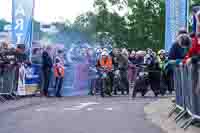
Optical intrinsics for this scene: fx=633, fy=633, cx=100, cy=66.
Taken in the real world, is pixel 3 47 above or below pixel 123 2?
below

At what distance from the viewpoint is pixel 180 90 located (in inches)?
519

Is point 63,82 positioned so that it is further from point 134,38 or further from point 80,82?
point 134,38

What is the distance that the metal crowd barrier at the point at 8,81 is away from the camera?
842 inches

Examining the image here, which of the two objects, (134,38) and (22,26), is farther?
(134,38)

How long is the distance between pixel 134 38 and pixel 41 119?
52.9 m

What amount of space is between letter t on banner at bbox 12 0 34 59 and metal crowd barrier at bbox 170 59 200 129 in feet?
37.4

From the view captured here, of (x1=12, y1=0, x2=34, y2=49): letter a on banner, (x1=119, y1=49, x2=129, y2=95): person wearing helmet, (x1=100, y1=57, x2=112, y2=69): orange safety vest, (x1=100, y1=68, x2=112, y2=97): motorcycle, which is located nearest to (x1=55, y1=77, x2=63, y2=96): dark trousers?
(x1=100, y1=68, x2=112, y2=97): motorcycle

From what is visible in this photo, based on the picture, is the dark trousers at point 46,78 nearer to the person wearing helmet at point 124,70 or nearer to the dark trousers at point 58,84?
the dark trousers at point 58,84

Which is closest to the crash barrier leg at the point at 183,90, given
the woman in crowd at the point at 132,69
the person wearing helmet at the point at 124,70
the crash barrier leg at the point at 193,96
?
the crash barrier leg at the point at 193,96

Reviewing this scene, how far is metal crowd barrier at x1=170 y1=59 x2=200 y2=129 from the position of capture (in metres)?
10.9

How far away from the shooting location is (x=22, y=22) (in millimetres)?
24234

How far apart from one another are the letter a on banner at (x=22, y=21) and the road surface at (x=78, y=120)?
6.33 m

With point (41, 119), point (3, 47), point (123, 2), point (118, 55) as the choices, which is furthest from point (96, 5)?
point (41, 119)

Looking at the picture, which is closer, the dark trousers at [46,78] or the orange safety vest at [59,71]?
the dark trousers at [46,78]
